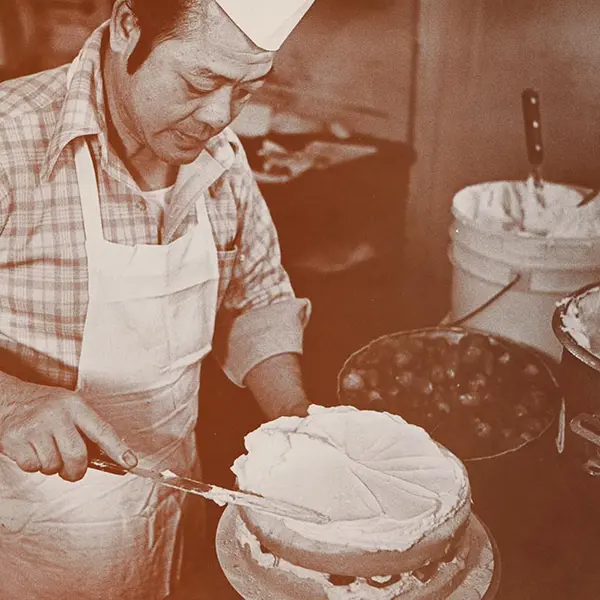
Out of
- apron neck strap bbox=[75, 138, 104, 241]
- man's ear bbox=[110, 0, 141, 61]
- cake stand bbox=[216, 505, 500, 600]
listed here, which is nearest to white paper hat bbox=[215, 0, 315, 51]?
man's ear bbox=[110, 0, 141, 61]

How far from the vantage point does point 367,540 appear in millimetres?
779

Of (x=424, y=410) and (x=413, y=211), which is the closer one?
(x=424, y=410)

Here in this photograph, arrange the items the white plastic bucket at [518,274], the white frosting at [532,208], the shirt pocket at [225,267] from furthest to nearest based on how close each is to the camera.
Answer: the white frosting at [532,208] < the white plastic bucket at [518,274] < the shirt pocket at [225,267]

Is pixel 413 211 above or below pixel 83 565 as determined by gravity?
above

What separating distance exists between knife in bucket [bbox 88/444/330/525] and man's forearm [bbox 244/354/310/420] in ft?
1.00

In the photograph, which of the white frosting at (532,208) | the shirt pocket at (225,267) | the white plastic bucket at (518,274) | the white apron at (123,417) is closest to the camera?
the white apron at (123,417)

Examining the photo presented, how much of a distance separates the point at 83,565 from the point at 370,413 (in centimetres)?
50

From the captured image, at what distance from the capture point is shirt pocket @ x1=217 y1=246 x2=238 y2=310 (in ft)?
3.80

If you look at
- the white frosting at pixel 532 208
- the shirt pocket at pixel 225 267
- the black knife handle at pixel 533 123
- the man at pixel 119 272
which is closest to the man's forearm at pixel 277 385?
the man at pixel 119 272

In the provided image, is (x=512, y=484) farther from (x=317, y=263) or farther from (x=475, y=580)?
(x=317, y=263)

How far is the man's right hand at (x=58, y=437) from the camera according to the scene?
857mm

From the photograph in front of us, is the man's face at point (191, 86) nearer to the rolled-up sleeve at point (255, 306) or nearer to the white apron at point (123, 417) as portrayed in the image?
the white apron at point (123, 417)

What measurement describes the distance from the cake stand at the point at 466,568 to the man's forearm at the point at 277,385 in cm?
27

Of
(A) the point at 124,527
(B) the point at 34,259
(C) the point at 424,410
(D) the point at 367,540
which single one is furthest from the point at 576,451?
(B) the point at 34,259
